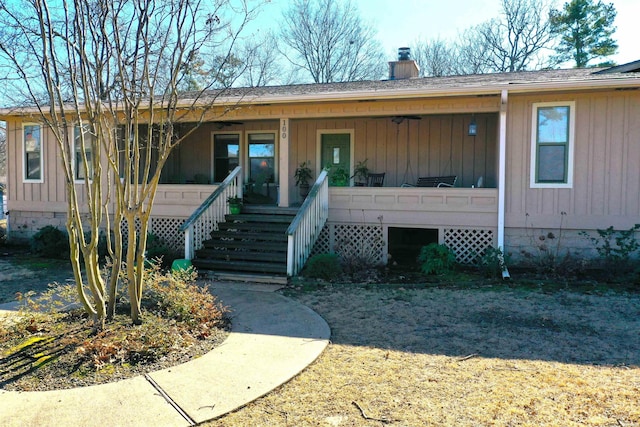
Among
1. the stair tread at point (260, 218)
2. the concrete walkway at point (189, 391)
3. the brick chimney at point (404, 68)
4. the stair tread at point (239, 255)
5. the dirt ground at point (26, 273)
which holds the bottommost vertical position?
the dirt ground at point (26, 273)

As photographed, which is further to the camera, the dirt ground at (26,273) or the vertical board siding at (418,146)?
the vertical board siding at (418,146)

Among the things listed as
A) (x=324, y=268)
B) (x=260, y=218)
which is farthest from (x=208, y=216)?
(x=324, y=268)

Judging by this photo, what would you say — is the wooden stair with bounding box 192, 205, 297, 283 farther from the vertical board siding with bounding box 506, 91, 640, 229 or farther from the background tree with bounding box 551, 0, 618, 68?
the background tree with bounding box 551, 0, 618, 68

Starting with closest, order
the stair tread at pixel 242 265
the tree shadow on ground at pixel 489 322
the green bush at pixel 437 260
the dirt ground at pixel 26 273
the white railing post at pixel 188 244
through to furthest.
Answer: the tree shadow on ground at pixel 489 322 < the dirt ground at pixel 26 273 < the stair tread at pixel 242 265 < the green bush at pixel 437 260 < the white railing post at pixel 188 244

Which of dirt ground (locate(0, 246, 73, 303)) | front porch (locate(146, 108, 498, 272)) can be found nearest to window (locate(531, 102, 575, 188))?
front porch (locate(146, 108, 498, 272))

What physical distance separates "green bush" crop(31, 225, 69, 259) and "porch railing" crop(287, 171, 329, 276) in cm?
563

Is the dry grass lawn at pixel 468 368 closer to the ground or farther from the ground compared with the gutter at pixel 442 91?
closer to the ground

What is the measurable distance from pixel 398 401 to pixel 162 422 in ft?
5.48

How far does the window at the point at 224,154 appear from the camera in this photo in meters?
12.9

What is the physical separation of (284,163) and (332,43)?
19.5 m

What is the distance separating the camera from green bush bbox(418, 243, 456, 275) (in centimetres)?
862

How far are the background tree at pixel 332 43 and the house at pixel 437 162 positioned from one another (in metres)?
15.9

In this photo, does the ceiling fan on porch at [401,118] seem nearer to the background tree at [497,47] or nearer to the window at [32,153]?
the window at [32,153]

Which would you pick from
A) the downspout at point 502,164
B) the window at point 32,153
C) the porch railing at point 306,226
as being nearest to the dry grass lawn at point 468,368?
the porch railing at point 306,226
